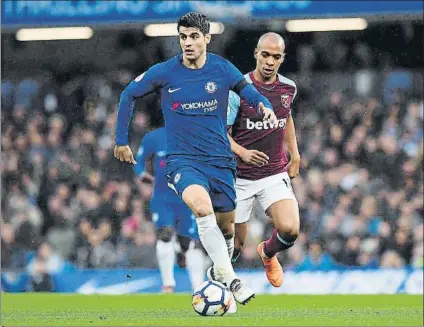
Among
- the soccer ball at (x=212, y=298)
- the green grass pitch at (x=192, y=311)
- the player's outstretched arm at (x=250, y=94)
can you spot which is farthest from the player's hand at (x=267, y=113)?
the green grass pitch at (x=192, y=311)

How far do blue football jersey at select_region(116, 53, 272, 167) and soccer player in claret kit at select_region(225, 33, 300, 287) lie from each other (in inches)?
32.8

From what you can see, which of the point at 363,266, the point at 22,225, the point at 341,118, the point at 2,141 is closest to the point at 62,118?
the point at 2,141

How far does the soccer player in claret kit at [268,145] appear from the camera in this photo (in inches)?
394

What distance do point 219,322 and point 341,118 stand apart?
36.4 ft

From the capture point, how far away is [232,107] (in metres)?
10.0

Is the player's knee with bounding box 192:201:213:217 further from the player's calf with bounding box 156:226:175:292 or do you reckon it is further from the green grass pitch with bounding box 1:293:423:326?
the player's calf with bounding box 156:226:175:292

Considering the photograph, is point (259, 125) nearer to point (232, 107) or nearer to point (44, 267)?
point (232, 107)

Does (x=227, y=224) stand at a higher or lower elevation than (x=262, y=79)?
lower

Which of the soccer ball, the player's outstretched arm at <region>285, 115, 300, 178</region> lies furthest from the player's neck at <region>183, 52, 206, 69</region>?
the soccer ball

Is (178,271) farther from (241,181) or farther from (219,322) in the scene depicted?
(219,322)

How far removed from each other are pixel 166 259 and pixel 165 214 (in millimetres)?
519

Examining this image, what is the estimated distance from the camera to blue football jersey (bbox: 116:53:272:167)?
29.3 feet

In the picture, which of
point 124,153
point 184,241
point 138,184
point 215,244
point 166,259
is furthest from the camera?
point 138,184

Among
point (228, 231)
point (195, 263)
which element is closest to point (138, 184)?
point (195, 263)
